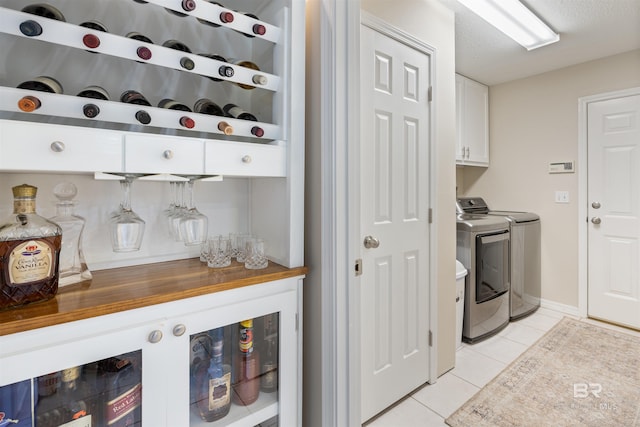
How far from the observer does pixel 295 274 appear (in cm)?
118

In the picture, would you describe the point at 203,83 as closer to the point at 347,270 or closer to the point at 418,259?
the point at 347,270

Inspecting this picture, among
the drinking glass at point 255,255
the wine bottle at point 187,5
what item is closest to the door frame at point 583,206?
the drinking glass at point 255,255

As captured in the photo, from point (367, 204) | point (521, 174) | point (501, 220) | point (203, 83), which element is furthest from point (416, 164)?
point (521, 174)

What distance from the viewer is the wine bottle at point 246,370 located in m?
1.13

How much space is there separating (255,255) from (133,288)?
411mm

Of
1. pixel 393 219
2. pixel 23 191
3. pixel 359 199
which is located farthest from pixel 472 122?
pixel 23 191

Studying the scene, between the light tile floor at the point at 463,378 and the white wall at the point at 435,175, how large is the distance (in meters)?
0.13

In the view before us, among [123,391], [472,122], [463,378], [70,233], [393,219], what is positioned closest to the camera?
[123,391]

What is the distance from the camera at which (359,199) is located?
4.01 feet

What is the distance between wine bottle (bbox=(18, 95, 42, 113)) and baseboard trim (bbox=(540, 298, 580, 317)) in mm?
4124

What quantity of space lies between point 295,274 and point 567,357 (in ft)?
7.78

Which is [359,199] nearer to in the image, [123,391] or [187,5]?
[187,5]

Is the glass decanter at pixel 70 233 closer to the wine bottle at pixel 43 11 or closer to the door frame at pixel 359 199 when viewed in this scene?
the wine bottle at pixel 43 11

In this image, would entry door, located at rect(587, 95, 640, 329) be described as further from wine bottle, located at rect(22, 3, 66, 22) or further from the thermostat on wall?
wine bottle, located at rect(22, 3, 66, 22)
